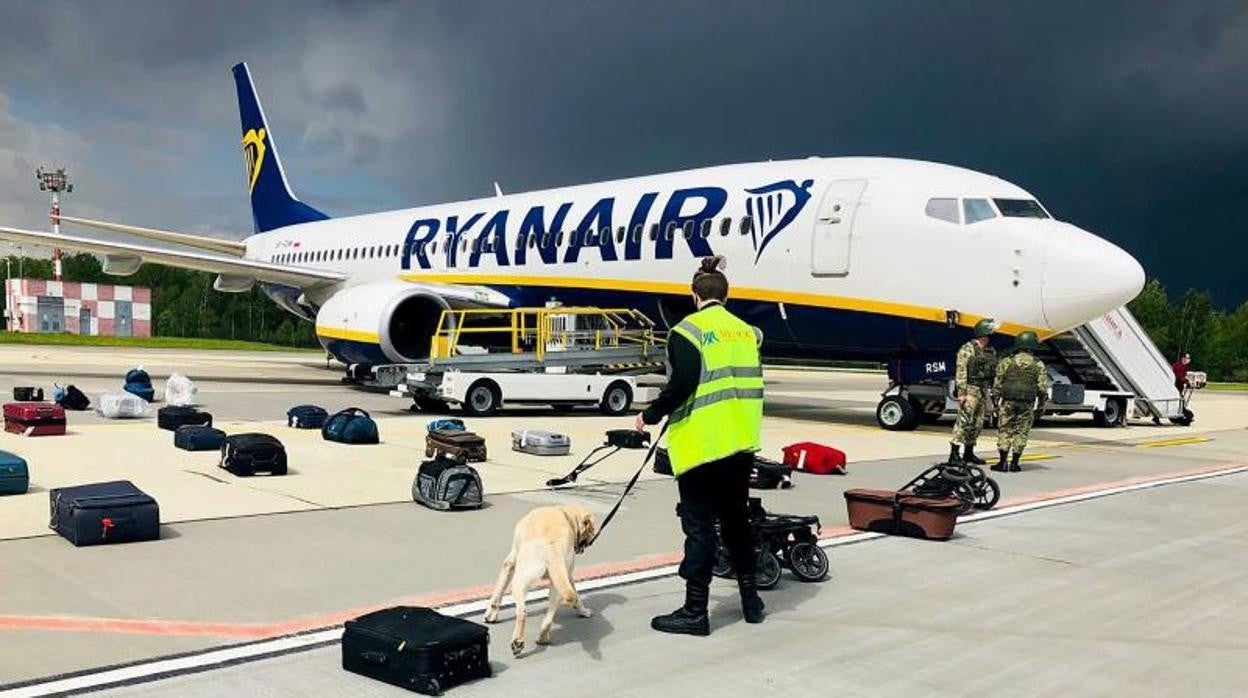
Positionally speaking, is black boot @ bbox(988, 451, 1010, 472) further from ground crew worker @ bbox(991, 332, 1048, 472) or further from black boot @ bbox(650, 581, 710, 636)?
black boot @ bbox(650, 581, 710, 636)

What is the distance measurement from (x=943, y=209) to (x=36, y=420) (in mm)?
12174

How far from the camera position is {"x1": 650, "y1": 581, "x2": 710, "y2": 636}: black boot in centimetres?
478

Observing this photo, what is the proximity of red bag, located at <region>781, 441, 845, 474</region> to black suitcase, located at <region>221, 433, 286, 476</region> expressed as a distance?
17.0 feet

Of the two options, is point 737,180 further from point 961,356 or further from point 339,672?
point 339,672

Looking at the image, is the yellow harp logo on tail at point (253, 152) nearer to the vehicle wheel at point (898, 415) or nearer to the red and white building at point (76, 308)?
the vehicle wheel at point (898, 415)

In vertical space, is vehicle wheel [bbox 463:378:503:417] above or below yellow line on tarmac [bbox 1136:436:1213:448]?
above

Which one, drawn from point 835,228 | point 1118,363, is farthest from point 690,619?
point 1118,363

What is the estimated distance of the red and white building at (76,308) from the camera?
7850 centimetres

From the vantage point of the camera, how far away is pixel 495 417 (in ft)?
51.0

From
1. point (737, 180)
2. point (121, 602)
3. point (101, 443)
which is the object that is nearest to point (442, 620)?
point (121, 602)

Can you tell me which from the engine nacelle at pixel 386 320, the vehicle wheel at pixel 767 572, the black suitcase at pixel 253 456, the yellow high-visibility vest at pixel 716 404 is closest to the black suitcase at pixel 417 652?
the yellow high-visibility vest at pixel 716 404

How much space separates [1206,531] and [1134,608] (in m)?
2.99

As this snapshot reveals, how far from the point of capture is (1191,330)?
302ft

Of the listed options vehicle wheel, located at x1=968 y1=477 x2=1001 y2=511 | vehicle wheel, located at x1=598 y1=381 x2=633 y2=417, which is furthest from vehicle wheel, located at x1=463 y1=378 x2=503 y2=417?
vehicle wheel, located at x1=968 y1=477 x2=1001 y2=511
